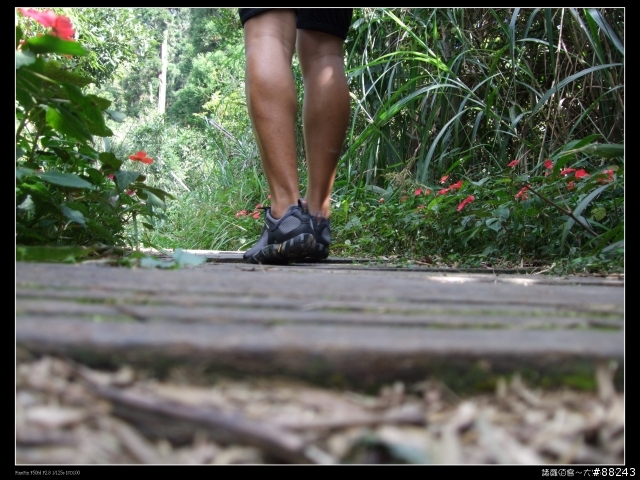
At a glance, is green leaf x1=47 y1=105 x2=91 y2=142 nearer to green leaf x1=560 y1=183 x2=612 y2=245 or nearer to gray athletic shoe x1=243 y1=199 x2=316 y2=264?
gray athletic shoe x1=243 y1=199 x2=316 y2=264

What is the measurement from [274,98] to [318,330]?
126 centimetres

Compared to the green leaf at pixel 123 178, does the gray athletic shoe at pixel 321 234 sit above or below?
below

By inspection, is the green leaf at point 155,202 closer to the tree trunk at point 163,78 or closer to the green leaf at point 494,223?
the green leaf at point 494,223

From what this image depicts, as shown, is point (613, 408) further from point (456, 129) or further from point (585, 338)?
point (456, 129)

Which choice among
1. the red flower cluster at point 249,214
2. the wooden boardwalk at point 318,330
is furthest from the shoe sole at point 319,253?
the red flower cluster at point 249,214

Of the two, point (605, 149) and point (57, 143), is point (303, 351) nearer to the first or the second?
point (605, 149)

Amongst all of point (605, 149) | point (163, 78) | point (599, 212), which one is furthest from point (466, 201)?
point (163, 78)

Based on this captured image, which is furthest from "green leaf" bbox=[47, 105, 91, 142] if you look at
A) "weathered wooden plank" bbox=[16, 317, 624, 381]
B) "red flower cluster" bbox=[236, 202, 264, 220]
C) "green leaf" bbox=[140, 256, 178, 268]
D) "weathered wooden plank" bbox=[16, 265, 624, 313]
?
"red flower cluster" bbox=[236, 202, 264, 220]

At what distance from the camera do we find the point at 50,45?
1.13 meters

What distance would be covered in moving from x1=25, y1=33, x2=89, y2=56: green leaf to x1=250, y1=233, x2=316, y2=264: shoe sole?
2.27ft

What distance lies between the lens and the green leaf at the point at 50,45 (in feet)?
3.67

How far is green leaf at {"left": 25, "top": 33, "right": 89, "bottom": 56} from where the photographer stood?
3.67ft

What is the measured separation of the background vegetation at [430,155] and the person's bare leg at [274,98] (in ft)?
1.14
